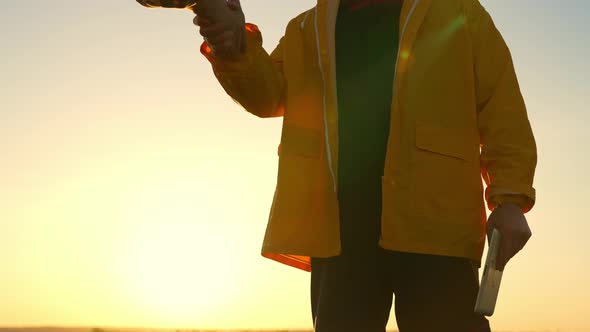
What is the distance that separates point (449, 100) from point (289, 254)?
91 centimetres

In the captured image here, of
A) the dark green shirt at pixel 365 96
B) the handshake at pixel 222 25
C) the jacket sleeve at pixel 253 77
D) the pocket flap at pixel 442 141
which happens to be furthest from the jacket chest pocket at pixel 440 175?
the handshake at pixel 222 25

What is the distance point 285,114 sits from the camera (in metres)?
3.63

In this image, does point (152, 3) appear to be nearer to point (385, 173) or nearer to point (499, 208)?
point (385, 173)

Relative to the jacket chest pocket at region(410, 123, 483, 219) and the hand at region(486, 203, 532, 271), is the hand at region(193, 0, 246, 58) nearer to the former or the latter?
the jacket chest pocket at region(410, 123, 483, 219)

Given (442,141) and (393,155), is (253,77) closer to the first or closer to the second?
(393,155)

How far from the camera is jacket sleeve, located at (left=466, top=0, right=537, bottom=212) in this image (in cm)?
338

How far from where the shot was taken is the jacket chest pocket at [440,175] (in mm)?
3289

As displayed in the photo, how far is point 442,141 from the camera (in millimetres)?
3332

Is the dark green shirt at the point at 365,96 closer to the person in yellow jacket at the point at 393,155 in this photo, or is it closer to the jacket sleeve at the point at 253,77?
the person in yellow jacket at the point at 393,155

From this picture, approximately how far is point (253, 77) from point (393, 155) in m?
0.68

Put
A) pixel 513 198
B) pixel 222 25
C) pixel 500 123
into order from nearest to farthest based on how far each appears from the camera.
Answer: pixel 222 25, pixel 513 198, pixel 500 123

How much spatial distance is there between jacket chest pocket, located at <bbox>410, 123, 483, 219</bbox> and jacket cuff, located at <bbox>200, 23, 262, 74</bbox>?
2.45ft

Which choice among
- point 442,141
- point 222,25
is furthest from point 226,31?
point 442,141

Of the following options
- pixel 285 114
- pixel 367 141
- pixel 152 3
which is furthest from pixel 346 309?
pixel 152 3
